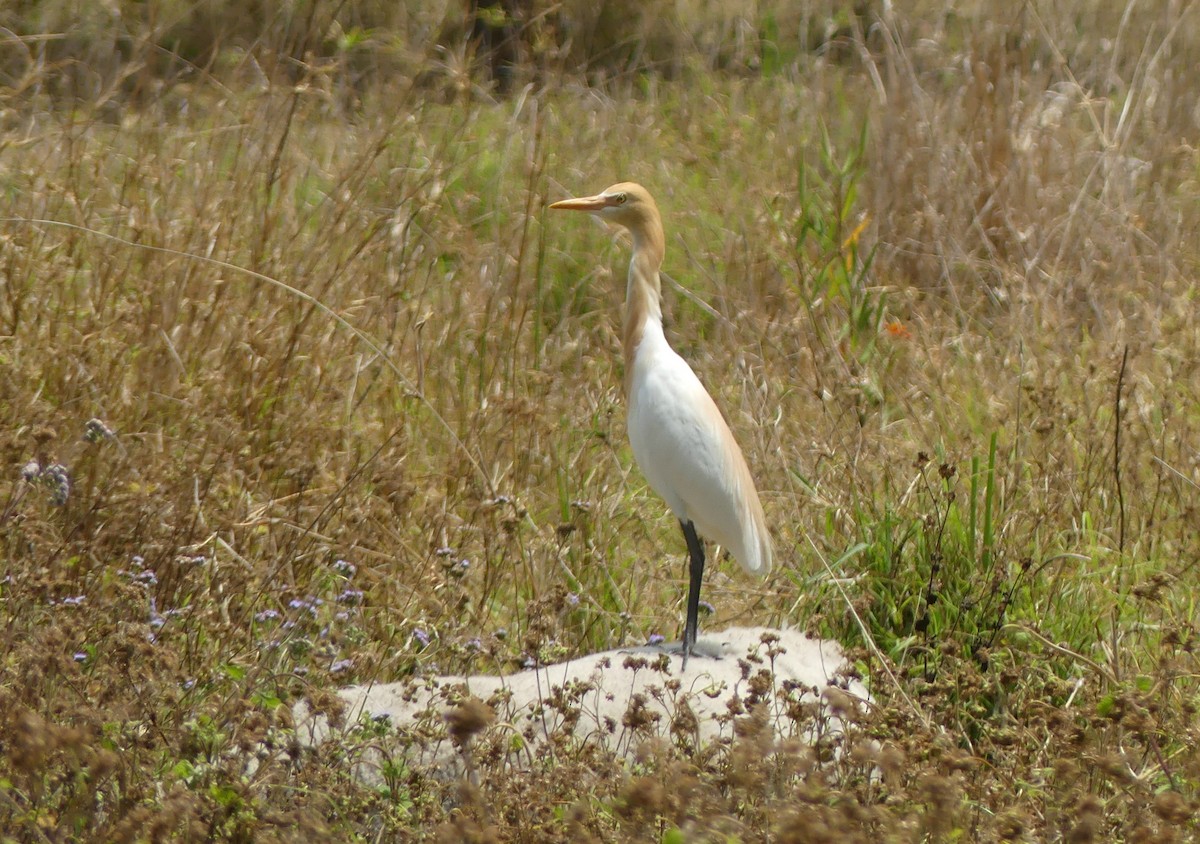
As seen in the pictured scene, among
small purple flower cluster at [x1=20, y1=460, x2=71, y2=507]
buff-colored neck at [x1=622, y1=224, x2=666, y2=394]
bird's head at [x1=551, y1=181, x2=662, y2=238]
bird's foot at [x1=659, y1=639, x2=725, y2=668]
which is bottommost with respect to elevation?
bird's foot at [x1=659, y1=639, x2=725, y2=668]

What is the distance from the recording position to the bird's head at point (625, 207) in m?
3.01

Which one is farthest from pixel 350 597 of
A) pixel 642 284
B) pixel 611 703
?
pixel 642 284

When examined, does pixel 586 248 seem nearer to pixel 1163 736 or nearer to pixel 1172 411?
pixel 1172 411

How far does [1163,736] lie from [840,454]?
123 cm

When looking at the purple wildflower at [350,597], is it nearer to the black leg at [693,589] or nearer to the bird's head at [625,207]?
the black leg at [693,589]

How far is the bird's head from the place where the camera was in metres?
3.01

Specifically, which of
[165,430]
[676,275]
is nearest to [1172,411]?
[676,275]

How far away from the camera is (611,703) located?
267 centimetres

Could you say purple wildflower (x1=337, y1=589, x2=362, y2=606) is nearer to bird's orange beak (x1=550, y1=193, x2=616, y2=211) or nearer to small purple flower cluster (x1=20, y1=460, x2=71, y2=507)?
small purple flower cluster (x1=20, y1=460, x2=71, y2=507)

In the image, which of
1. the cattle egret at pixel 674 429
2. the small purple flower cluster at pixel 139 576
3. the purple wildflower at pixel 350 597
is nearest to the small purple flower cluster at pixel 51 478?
the small purple flower cluster at pixel 139 576

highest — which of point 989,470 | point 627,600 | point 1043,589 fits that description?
point 989,470

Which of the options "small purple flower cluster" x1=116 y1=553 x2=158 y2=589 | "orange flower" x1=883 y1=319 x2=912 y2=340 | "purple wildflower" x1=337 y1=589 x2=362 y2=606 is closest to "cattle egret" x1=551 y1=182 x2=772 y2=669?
"purple wildflower" x1=337 y1=589 x2=362 y2=606

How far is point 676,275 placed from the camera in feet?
18.7

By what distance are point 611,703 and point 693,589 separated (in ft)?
1.10
